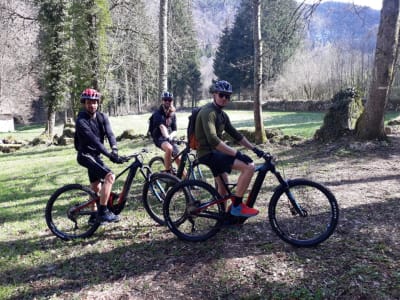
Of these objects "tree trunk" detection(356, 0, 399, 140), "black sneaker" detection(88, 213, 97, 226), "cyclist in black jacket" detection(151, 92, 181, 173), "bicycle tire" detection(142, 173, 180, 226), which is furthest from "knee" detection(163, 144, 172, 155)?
"tree trunk" detection(356, 0, 399, 140)

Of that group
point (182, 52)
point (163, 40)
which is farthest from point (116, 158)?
point (182, 52)

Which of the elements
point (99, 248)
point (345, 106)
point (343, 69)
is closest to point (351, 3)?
point (345, 106)

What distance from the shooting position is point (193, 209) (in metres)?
4.87

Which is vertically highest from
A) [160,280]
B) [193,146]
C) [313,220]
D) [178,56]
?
[178,56]

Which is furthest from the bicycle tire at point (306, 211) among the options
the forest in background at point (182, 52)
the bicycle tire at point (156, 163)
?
the forest in background at point (182, 52)

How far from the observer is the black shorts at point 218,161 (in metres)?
4.62

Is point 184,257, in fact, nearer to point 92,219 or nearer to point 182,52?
point 92,219

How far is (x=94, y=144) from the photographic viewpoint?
4.98 m

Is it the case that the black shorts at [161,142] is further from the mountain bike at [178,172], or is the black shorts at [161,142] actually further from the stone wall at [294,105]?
the stone wall at [294,105]

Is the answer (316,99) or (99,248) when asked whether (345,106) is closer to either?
(99,248)

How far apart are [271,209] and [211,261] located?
1016 mm

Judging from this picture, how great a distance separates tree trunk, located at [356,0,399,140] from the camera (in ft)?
30.1

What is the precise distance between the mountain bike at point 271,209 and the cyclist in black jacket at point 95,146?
0.92 m

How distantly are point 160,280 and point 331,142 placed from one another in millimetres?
8243
